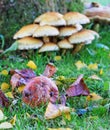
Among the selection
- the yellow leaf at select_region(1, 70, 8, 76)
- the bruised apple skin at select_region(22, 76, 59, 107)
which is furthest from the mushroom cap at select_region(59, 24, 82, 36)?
the bruised apple skin at select_region(22, 76, 59, 107)

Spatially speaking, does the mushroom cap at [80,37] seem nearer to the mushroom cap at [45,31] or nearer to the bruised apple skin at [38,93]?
the mushroom cap at [45,31]

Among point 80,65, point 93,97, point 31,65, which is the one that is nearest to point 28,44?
point 31,65

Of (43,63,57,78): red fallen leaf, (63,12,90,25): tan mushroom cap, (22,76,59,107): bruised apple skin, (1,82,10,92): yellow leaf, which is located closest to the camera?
(22,76,59,107): bruised apple skin

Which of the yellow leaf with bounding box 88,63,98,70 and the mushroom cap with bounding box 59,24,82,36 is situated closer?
the yellow leaf with bounding box 88,63,98,70

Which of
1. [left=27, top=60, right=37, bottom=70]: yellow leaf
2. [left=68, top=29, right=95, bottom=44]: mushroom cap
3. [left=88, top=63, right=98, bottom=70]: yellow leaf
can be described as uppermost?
[left=68, top=29, right=95, bottom=44]: mushroom cap

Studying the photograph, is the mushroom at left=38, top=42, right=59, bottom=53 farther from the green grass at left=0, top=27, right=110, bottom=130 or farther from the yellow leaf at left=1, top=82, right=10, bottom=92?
the yellow leaf at left=1, top=82, right=10, bottom=92

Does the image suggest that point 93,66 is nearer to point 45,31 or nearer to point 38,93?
point 45,31

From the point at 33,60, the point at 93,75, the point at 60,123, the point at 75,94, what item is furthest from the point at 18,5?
the point at 60,123
